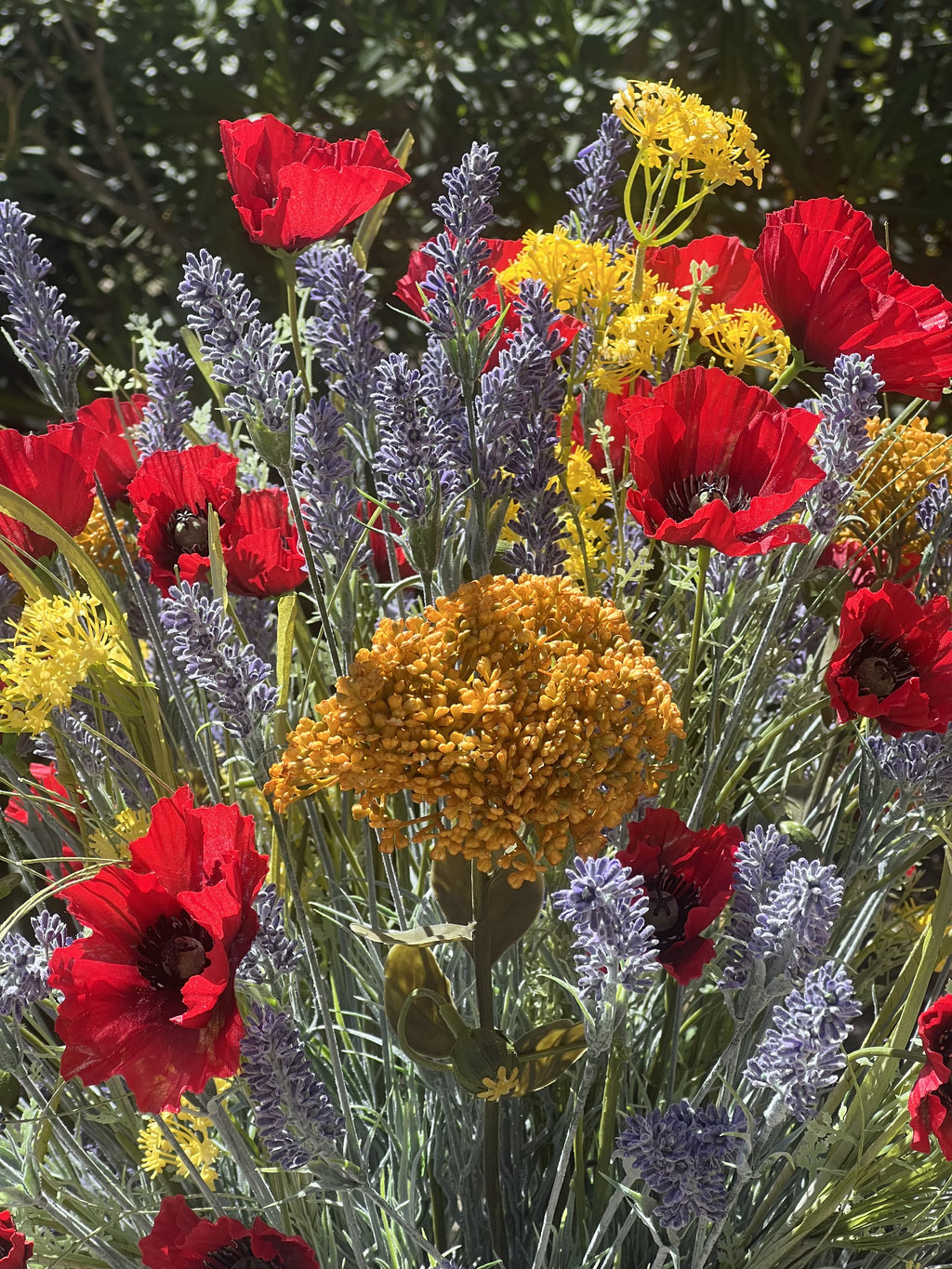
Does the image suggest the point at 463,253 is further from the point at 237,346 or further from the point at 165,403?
the point at 165,403

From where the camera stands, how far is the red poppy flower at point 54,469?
39 centimetres

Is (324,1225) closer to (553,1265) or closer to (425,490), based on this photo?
(553,1265)

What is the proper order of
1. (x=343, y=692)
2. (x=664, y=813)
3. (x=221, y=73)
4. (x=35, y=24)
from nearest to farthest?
(x=343, y=692), (x=664, y=813), (x=221, y=73), (x=35, y=24)

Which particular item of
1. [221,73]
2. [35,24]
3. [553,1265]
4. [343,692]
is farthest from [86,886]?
Answer: [35,24]

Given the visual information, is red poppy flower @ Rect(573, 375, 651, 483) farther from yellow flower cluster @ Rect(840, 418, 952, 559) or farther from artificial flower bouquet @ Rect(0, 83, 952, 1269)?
yellow flower cluster @ Rect(840, 418, 952, 559)

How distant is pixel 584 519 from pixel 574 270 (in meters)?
0.09

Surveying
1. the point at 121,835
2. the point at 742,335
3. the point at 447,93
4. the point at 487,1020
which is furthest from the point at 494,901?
the point at 447,93

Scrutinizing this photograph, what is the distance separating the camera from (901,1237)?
403mm

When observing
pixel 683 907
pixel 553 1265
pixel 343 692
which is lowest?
pixel 553 1265

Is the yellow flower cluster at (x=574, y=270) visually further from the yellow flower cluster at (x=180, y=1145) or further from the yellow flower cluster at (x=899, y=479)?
the yellow flower cluster at (x=180, y=1145)

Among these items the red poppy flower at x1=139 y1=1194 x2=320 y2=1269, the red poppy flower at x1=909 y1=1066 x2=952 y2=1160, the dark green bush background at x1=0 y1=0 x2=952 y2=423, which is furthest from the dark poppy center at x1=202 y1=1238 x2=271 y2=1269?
the dark green bush background at x1=0 y1=0 x2=952 y2=423

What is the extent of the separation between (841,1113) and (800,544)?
0.19 m

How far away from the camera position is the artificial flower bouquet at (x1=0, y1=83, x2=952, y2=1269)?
0.31 meters

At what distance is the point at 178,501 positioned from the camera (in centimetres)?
45
